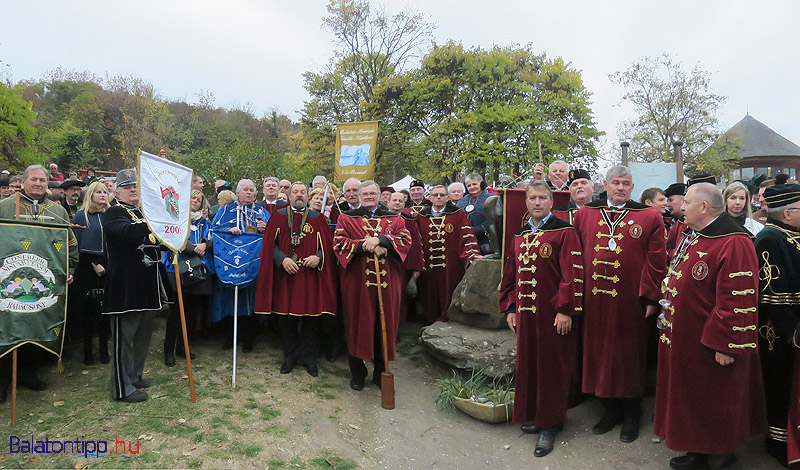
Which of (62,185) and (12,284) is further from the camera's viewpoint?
(62,185)

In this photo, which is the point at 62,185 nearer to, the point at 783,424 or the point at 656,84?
the point at 783,424

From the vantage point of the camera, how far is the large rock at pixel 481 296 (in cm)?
605

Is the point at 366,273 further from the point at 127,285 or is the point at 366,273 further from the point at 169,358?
the point at 169,358

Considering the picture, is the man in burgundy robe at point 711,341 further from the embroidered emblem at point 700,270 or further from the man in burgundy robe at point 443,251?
the man in burgundy robe at point 443,251

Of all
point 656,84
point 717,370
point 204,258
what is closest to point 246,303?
point 204,258

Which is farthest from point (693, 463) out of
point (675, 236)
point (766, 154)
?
point (766, 154)

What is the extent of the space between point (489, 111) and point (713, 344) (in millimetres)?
17353

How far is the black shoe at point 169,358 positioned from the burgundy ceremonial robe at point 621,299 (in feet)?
14.6

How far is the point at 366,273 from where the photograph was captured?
17.8 feet

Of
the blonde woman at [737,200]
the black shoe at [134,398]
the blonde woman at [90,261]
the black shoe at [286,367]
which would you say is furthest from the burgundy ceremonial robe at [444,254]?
the blonde woman at [90,261]

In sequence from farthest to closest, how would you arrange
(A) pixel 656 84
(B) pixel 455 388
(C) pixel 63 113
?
(C) pixel 63 113 → (A) pixel 656 84 → (B) pixel 455 388

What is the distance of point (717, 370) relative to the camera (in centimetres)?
346

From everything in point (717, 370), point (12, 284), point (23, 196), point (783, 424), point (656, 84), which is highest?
point (656, 84)

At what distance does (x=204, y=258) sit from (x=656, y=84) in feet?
81.9
